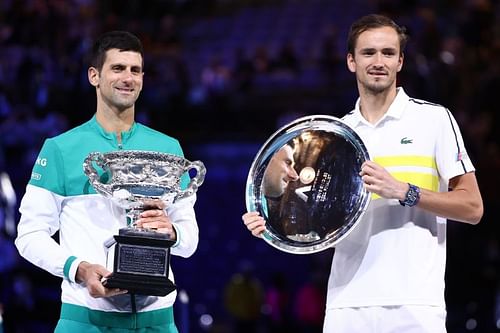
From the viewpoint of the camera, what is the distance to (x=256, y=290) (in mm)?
9922

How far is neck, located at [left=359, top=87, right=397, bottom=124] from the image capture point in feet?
13.1

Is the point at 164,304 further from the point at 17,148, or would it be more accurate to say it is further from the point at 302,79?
the point at 302,79

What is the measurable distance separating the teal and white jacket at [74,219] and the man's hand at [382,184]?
2.45 ft

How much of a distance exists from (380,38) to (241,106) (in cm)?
736

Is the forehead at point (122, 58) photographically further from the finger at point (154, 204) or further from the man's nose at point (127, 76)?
the finger at point (154, 204)

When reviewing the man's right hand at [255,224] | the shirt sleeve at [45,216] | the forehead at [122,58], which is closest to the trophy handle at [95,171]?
the shirt sleeve at [45,216]

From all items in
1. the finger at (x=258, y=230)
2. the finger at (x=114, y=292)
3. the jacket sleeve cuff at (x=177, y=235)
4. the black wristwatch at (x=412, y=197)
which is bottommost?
the finger at (x=114, y=292)

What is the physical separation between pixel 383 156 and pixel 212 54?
1010 cm

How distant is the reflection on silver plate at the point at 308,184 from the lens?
12.8 ft

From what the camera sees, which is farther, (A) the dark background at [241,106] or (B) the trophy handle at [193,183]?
(A) the dark background at [241,106]

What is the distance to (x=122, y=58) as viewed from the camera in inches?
156

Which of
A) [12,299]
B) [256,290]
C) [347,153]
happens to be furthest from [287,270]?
[347,153]

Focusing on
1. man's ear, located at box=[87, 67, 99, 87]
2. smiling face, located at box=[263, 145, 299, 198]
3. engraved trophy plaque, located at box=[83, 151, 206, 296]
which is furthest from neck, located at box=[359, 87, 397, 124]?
man's ear, located at box=[87, 67, 99, 87]

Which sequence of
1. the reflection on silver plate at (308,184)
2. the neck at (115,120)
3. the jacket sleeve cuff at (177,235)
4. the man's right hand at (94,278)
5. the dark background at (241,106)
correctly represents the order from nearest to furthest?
the man's right hand at (94,278) → the jacket sleeve cuff at (177,235) → the reflection on silver plate at (308,184) → the neck at (115,120) → the dark background at (241,106)
